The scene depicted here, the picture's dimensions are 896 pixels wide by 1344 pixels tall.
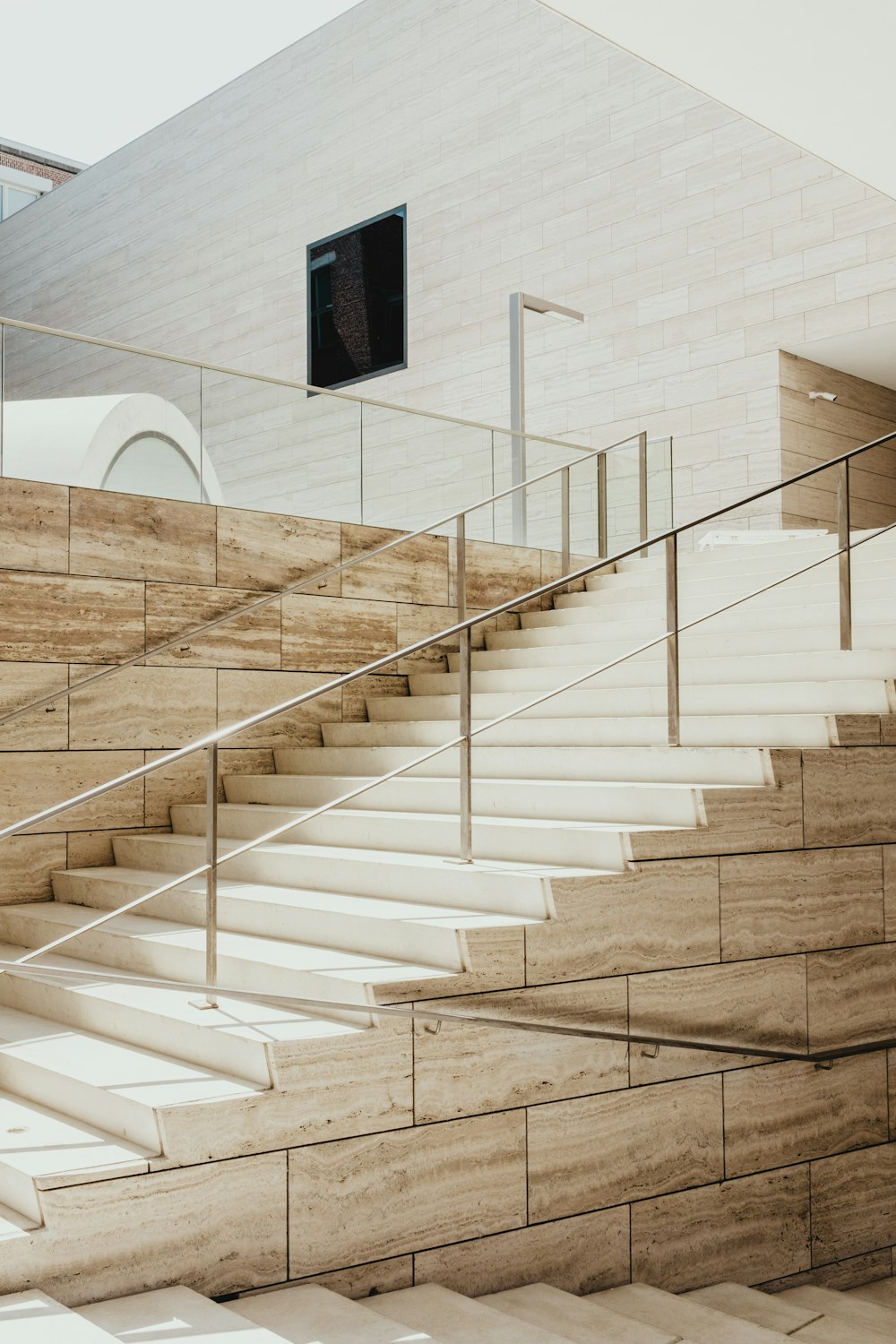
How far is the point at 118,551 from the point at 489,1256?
4.38 metres

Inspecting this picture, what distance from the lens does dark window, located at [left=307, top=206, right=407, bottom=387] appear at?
15.2 metres

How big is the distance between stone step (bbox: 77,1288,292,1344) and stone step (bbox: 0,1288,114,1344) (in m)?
0.03

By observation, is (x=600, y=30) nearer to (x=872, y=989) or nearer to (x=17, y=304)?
(x=872, y=989)

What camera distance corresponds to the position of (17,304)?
835 inches

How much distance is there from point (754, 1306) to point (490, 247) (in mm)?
11527

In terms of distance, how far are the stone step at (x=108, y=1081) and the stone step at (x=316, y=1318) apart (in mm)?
548

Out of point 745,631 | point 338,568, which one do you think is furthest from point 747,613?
point 338,568

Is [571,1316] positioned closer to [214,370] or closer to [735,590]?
[735,590]

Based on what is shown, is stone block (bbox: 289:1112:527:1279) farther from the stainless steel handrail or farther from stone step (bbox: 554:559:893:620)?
the stainless steel handrail

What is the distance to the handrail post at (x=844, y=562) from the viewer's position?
253 inches

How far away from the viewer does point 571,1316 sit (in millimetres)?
4449

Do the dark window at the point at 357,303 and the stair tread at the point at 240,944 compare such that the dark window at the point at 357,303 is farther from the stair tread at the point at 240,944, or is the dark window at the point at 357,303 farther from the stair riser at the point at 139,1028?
the stair riser at the point at 139,1028

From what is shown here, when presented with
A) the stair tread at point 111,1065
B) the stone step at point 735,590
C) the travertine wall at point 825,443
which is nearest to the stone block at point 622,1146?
Result: the stair tread at point 111,1065

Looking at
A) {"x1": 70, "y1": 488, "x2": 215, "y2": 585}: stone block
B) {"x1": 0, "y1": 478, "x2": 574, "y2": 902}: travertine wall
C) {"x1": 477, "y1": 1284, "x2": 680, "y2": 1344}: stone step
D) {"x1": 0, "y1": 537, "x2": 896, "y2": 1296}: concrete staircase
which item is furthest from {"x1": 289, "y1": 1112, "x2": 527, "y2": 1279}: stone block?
{"x1": 70, "y1": 488, "x2": 215, "y2": 585}: stone block
